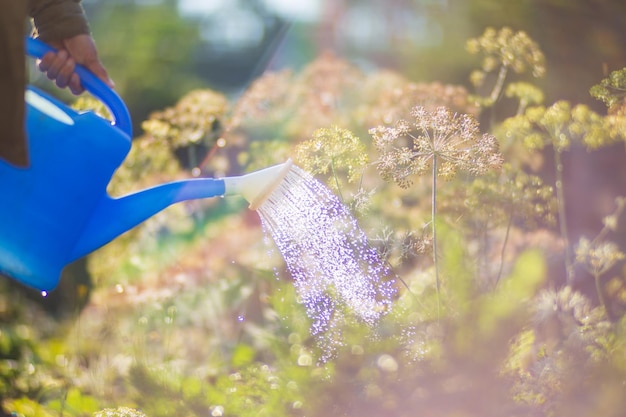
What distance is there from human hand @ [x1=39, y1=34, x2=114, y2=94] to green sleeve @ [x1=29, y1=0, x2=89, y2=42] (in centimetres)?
1

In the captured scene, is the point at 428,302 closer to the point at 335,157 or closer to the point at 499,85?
the point at 335,157

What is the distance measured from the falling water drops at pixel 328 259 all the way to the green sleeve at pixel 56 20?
1.33ft

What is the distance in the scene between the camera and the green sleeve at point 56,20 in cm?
115

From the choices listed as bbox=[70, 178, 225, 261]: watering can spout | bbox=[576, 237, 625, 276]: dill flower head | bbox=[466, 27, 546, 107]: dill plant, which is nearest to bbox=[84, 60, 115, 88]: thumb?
bbox=[70, 178, 225, 261]: watering can spout

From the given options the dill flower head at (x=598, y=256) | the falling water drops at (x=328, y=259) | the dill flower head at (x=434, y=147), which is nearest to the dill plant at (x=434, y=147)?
the dill flower head at (x=434, y=147)

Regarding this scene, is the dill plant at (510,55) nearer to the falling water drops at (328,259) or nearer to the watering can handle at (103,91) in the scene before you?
the falling water drops at (328,259)

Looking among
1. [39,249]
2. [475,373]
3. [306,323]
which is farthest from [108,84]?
[475,373]

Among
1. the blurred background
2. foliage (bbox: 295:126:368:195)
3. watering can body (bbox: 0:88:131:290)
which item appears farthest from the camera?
the blurred background

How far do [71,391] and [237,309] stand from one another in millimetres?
437

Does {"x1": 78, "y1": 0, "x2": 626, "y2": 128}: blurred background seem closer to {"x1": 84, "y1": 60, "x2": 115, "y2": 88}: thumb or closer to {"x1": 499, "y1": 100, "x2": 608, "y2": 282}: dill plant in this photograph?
{"x1": 499, "y1": 100, "x2": 608, "y2": 282}: dill plant

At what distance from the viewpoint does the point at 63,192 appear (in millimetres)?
1104

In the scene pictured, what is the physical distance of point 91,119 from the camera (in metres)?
1.12

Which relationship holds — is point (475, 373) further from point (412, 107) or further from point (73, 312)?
point (73, 312)

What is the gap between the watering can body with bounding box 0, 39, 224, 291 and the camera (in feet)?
3.57
